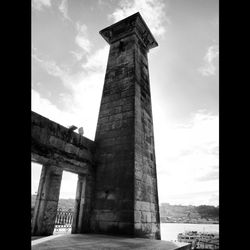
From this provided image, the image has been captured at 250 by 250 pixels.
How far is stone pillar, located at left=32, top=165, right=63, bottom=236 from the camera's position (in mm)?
4891

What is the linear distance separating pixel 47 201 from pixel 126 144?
2.66m

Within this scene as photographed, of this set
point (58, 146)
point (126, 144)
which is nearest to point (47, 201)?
point (58, 146)

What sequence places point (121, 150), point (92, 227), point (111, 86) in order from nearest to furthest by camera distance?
point (92, 227), point (121, 150), point (111, 86)

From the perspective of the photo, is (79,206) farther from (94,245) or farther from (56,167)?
(94,245)

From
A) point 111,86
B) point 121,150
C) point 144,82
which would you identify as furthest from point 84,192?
point 144,82

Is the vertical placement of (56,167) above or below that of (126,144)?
below

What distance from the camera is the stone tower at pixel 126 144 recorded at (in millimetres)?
5633

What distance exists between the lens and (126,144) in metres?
6.39

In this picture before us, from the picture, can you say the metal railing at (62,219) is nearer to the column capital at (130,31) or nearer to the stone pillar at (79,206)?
the stone pillar at (79,206)

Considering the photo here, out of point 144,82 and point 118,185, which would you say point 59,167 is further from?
point 144,82
